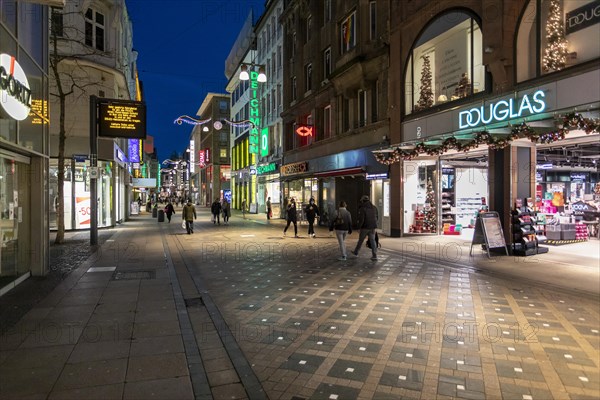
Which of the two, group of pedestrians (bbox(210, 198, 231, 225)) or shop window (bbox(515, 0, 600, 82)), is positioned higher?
shop window (bbox(515, 0, 600, 82))

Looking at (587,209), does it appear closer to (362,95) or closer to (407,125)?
(407,125)

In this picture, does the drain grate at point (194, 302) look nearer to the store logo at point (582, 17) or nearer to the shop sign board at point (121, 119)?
the shop sign board at point (121, 119)

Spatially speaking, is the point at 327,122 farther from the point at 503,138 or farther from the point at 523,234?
the point at 523,234

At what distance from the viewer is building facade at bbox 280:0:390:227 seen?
1927 cm

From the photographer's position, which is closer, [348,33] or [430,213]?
[430,213]

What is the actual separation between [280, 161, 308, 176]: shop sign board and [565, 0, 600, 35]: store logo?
1750cm

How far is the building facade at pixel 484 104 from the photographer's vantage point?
34.8ft

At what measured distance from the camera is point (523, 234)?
12.2 metres

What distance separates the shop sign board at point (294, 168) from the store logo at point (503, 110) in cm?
1428

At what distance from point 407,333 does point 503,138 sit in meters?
8.35

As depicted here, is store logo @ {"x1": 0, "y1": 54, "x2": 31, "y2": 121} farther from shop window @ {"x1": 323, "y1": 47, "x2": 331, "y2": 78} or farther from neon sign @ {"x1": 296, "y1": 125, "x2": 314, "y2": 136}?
shop window @ {"x1": 323, "y1": 47, "x2": 331, "y2": 78}

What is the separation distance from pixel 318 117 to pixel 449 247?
1435 cm

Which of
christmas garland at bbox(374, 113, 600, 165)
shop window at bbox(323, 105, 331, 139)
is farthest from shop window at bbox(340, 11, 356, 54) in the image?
christmas garland at bbox(374, 113, 600, 165)

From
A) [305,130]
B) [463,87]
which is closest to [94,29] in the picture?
[305,130]
